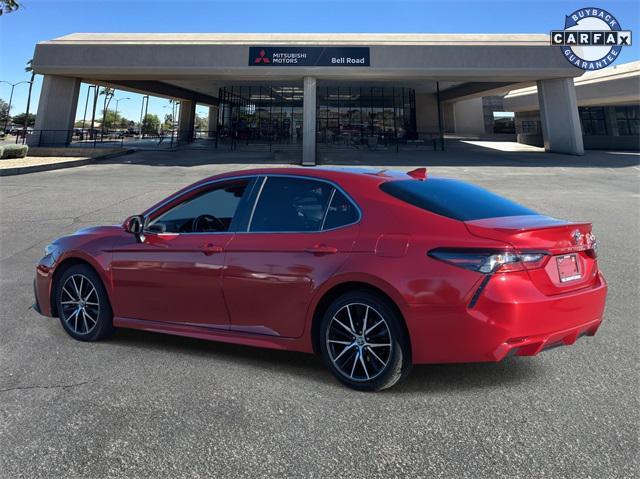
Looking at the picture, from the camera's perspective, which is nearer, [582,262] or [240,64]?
[582,262]

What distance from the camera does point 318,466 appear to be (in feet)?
8.19

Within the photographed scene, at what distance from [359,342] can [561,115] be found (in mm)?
31181

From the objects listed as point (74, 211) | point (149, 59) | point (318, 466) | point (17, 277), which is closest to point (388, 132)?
point (149, 59)

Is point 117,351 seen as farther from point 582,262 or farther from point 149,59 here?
point 149,59

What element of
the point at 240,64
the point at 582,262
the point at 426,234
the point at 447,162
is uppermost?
the point at 240,64

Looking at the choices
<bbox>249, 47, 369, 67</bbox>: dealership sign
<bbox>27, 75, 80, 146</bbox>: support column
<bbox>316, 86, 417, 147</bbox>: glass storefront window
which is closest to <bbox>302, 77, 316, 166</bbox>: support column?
<bbox>249, 47, 369, 67</bbox>: dealership sign

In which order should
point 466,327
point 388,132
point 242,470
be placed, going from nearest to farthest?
point 242,470, point 466,327, point 388,132

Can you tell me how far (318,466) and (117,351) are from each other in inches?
92.8

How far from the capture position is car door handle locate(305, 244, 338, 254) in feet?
10.8

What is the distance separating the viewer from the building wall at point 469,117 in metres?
53.1

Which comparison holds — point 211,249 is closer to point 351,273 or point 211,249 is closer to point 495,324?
point 351,273

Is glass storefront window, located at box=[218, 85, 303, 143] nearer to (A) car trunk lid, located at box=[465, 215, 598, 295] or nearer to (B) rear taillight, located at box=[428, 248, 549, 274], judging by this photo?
(A) car trunk lid, located at box=[465, 215, 598, 295]

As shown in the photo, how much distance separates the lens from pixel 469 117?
53.6 metres

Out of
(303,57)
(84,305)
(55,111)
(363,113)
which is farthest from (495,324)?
(363,113)
